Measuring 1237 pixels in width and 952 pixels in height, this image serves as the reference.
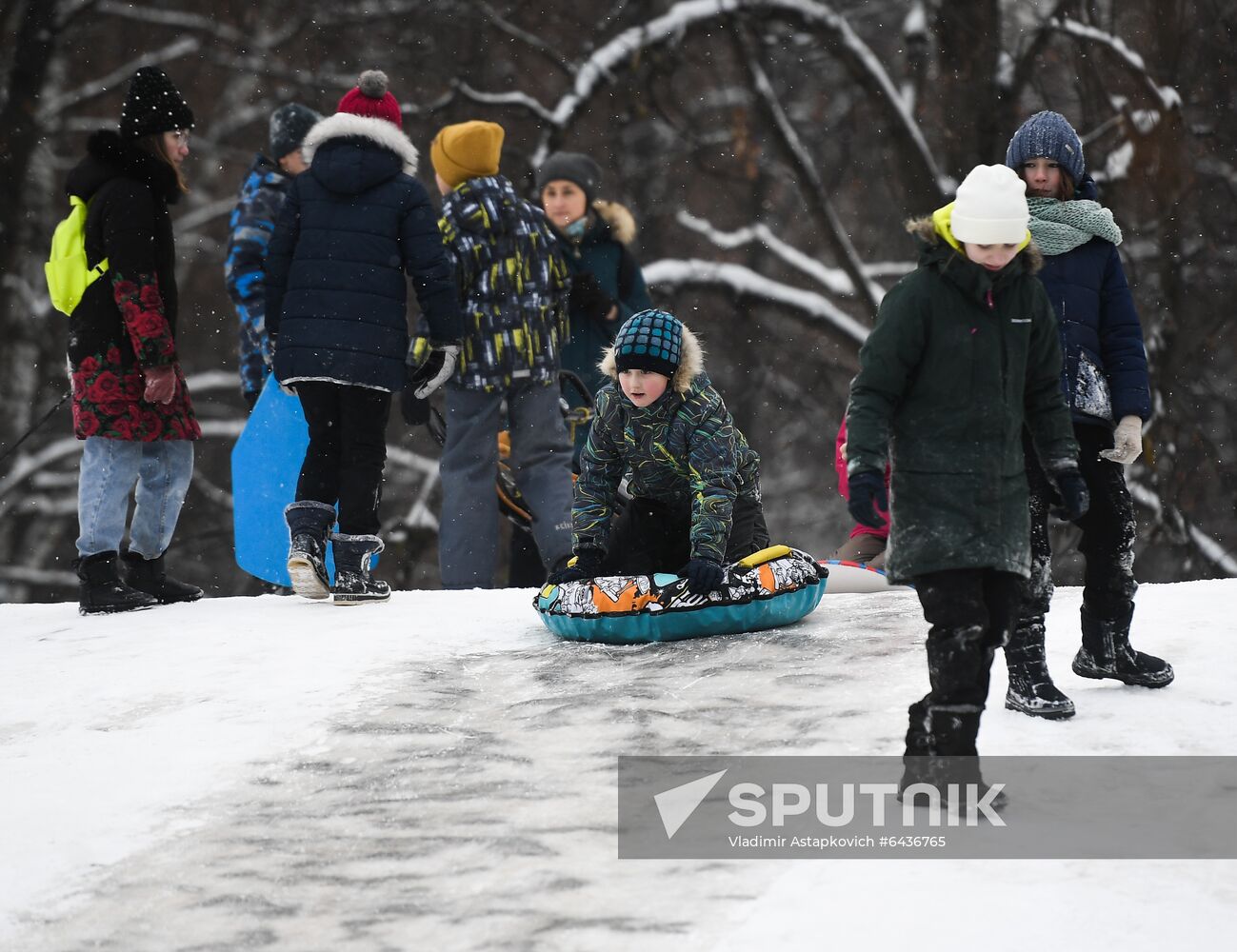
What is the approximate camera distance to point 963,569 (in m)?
3.59

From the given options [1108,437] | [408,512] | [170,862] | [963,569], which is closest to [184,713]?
[170,862]

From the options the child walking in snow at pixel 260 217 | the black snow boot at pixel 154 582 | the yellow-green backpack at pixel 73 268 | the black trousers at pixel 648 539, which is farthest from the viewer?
the child walking in snow at pixel 260 217

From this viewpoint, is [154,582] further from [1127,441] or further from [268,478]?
[1127,441]

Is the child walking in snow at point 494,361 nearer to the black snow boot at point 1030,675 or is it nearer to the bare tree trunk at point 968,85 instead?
the black snow boot at point 1030,675

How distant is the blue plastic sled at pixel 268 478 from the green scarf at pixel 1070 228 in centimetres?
333

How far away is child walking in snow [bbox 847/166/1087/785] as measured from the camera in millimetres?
3543

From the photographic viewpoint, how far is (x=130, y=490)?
605cm

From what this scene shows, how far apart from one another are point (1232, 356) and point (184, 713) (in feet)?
29.1

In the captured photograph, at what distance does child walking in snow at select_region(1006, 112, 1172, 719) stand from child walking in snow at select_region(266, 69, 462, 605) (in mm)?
2458

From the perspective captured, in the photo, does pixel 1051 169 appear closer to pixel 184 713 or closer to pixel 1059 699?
pixel 1059 699

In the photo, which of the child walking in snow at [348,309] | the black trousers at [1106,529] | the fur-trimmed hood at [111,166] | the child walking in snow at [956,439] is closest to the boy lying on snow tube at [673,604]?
the child walking in snow at [348,309]

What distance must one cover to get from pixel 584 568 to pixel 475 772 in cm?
155

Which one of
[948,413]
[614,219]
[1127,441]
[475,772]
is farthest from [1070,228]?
[614,219]

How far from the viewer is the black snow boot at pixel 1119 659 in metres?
4.35
